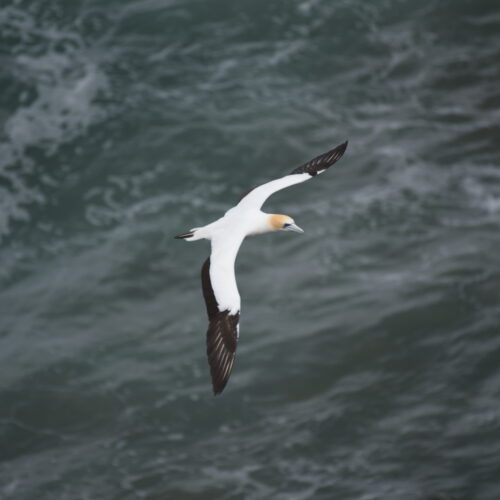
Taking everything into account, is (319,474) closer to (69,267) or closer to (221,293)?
(221,293)

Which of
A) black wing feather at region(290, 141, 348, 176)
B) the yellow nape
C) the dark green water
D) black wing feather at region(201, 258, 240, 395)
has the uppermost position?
black wing feather at region(290, 141, 348, 176)

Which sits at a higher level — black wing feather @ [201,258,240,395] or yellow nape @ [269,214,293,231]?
yellow nape @ [269,214,293,231]

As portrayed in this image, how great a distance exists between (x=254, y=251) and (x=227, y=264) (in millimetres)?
7712

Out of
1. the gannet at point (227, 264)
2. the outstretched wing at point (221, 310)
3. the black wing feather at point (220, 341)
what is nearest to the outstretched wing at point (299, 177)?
the gannet at point (227, 264)

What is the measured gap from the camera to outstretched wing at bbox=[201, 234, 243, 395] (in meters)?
9.04

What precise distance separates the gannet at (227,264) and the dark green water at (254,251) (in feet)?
15.7

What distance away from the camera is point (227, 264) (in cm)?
981

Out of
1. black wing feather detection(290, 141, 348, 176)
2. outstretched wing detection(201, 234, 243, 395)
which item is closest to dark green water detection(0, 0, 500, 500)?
outstretched wing detection(201, 234, 243, 395)

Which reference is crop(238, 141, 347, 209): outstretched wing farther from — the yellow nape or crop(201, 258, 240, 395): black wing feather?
crop(201, 258, 240, 395): black wing feather

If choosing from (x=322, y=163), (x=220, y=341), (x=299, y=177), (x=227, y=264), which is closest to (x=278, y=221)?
(x=227, y=264)

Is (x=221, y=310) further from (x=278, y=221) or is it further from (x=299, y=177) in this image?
(x=299, y=177)

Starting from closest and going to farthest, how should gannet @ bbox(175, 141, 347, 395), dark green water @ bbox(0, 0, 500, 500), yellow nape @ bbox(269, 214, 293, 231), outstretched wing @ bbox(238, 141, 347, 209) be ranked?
gannet @ bbox(175, 141, 347, 395) < yellow nape @ bbox(269, 214, 293, 231) < outstretched wing @ bbox(238, 141, 347, 209) < dark green water @ bbox(0, 0, 500, 500)

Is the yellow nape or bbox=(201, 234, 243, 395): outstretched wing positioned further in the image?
the yellow nape

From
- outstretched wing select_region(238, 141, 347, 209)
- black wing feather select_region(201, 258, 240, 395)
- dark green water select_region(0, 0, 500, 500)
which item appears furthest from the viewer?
dark green water select_region(0, 0, 500, 500)
